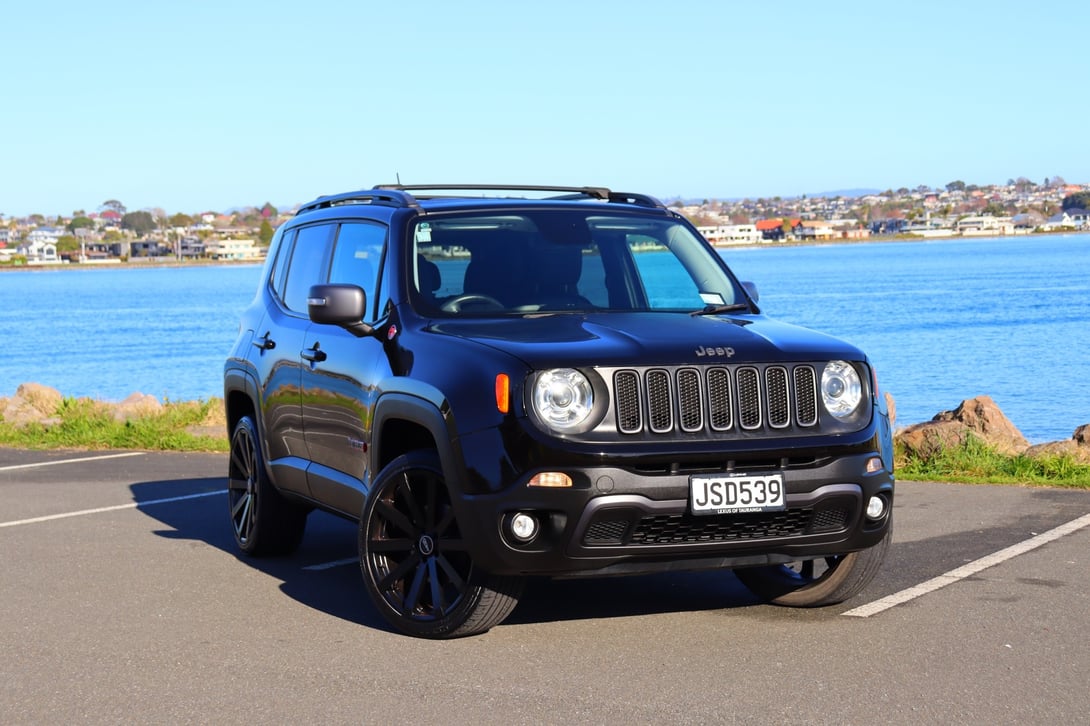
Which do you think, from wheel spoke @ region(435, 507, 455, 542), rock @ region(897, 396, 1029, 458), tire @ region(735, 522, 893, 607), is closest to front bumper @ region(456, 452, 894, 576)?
wheel spoke @ region(435, 507, 455, 542)

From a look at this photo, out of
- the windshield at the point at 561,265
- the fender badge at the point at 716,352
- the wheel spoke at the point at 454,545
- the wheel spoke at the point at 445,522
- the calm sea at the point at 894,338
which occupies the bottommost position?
the calm sea at the point at 894,338

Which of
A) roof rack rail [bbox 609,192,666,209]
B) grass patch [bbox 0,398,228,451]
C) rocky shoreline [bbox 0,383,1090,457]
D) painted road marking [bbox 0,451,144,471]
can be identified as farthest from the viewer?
grass patch [bbox 0,398,228,451]

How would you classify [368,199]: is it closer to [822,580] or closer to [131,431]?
[822,580]

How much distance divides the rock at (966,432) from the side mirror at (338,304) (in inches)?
268

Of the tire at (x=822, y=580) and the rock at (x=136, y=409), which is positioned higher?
the tire at (x=822, y=580)

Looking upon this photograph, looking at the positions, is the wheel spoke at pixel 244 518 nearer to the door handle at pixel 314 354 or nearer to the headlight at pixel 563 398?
the door handle at pixel 314 354

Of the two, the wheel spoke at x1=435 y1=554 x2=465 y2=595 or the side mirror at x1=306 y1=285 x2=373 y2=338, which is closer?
the wheel spoke at x1=435 y1=554 x2=465 y2=595

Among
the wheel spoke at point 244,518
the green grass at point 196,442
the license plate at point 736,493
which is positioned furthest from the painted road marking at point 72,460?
the license plate at point 736,493

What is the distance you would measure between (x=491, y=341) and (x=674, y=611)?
163cm

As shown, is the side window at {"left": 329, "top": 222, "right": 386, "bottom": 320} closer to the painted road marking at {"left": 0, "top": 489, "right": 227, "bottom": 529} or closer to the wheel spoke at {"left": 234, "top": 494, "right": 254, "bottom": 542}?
the wheel spoke at {"left": 234, "top": 494, "right": 254, "bottom": 542}

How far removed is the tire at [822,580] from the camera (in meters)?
6.83

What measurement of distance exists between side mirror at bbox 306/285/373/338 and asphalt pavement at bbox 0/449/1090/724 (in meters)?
1.38

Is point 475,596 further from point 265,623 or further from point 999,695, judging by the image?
point 999,695

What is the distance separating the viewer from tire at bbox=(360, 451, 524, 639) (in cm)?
629
